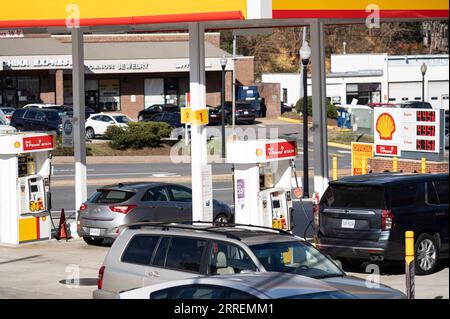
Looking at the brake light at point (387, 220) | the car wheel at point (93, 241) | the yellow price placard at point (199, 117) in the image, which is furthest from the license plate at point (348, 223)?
the car wheel at point (93, 241)

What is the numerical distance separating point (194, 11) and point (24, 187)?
651 centimetres

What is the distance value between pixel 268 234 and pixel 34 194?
33.2 ft

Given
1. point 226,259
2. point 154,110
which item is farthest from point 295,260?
point 154,110

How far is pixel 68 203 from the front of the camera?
1150 inches

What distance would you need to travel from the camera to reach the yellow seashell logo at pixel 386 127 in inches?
1040

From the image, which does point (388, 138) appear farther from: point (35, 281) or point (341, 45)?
point (341, 45)

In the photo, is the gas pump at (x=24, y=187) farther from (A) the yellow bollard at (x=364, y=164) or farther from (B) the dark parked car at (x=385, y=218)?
(A) the yellow bollard at (x=364, y=164)

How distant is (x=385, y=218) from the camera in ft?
53.2

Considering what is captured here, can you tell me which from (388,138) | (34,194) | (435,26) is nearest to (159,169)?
(388,138)

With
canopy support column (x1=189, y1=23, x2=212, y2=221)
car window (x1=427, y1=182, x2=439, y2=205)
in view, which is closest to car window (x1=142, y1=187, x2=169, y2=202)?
canopy support column (x1=189, y1=23, x2=212, y2=221)

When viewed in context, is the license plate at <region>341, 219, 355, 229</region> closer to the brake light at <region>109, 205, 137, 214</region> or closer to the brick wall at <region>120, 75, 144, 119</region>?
the brake light at <region>109, 205, 137, 214</region>

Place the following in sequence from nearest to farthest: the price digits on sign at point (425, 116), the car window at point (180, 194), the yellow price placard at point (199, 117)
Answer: the yellow price placard at point (199, 117) → the car window at point (180, 194) → the price digits on sign at point (425, 116)

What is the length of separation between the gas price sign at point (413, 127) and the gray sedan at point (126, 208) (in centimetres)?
773

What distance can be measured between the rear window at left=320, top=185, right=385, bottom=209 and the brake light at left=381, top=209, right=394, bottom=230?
0.57ft
